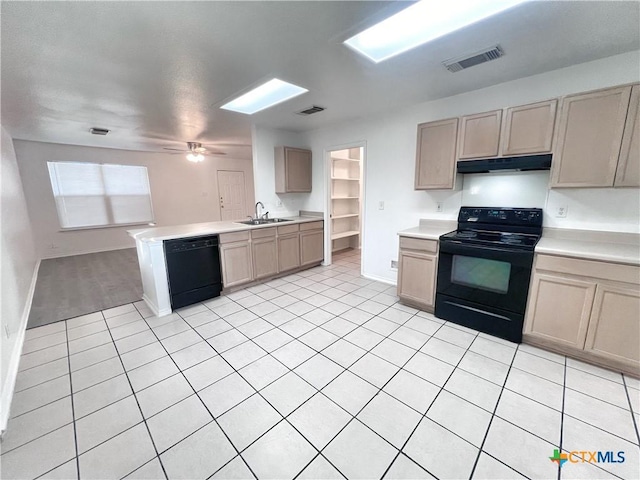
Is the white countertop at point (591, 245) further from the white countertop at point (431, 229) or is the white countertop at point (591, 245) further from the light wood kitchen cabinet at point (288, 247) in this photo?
the light wood kitchen cabinet at point (288, 247)

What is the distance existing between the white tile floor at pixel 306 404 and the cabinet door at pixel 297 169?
98.2 inches

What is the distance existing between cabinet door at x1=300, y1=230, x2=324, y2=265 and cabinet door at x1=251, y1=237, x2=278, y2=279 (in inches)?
21.4

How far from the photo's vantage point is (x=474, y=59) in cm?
207

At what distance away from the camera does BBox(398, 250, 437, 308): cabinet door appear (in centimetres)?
277

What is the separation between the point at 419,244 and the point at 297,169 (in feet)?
8.19

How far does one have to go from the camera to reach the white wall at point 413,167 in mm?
2137

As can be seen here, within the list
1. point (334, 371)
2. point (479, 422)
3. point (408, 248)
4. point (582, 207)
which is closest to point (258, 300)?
point (334, 371)

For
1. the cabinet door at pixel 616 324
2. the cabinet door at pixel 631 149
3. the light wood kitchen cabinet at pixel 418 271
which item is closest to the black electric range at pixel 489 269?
the light wood kitchen cabinet at pixel 418 271

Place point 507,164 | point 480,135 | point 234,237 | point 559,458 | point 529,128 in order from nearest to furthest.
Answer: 1. point 559,458
2. point 529,128
3. point 507,164
4. point 480,135
5. point 234,237

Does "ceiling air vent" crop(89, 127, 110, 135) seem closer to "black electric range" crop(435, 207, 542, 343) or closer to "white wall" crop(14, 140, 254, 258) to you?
"white wall" crop(14, 140, 254, 258)

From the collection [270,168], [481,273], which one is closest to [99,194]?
[270,168]

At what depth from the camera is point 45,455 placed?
136cm

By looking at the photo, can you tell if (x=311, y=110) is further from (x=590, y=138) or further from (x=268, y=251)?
(x=590, y=138)

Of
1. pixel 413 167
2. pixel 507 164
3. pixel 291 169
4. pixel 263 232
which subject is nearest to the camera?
pixel 507 164
